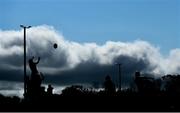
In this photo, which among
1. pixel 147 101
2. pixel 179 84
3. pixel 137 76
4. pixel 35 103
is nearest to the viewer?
pixel 35 103

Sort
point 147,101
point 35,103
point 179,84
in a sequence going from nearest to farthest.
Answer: point 35,103 < point 147,101 < point 179,84

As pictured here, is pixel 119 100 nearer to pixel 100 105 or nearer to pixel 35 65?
pixel 100 105

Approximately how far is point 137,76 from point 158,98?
17.7 m

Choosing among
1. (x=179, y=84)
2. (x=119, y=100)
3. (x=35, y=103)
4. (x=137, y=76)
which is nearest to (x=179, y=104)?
(x=119, y=100)

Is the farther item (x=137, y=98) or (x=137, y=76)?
(x=137, y=76)

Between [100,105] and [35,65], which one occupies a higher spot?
[35,65]

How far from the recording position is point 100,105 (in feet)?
160

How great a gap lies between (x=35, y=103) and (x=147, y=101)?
1014cm

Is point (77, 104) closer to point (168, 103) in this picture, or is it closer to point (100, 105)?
point (100, 105)

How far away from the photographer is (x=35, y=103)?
4612 centimetres

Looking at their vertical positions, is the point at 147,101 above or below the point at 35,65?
below

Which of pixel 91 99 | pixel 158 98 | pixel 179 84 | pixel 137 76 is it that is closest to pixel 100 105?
pixel 91 99

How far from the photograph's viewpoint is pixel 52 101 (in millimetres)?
49500

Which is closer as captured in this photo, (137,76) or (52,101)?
(52,101)
